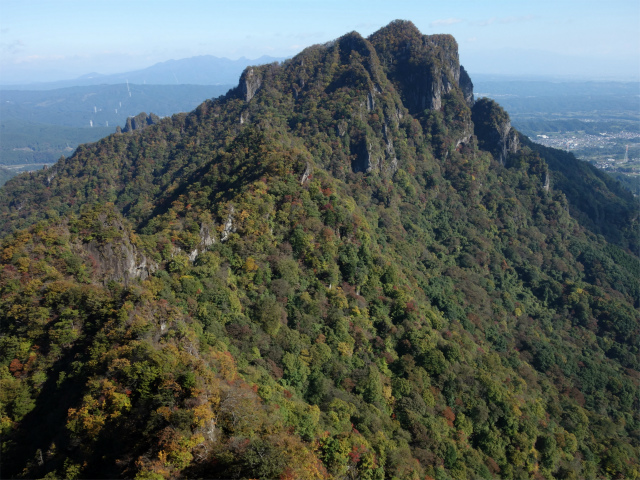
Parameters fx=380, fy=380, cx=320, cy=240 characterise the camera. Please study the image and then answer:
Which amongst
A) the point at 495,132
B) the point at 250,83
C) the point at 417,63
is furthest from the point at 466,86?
the point at 250,83

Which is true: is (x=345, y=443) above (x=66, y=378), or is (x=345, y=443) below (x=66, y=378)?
below

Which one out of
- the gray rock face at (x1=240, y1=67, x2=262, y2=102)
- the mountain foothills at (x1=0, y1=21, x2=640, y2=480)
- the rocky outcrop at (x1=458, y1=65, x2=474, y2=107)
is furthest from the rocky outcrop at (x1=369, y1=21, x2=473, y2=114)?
the gray rock face at (x1=240, y1=67, x2=262, y2=102)

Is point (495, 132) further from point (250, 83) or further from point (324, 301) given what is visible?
point (324, 301)

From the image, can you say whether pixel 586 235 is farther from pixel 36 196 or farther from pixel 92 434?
pixel 36 196

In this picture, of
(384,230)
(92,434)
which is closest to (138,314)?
(92,434)

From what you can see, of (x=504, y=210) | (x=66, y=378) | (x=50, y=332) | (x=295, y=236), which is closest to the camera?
(x=66, y=378)

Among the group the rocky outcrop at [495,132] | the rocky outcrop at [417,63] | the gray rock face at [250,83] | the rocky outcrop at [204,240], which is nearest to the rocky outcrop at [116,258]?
the rocky outcrop at [204,240]

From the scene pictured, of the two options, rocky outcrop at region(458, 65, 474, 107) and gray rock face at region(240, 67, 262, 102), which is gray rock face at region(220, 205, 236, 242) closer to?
gray rock face at region(240, 67, 262, 102)
